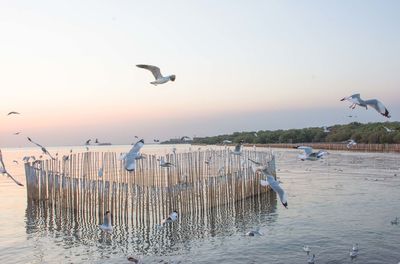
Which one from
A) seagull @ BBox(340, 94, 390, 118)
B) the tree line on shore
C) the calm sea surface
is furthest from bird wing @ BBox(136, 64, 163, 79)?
the tree line on shore

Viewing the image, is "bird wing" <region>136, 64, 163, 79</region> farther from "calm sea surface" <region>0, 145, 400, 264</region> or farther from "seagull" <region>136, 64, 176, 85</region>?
"calm sea surface" <region>0, 145, 400, 264</region>

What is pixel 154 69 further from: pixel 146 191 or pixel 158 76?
pixel 146 191

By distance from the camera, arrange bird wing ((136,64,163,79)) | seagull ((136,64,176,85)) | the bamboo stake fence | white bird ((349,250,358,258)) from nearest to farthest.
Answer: bird wing ((136,64,163,79)), seagull ((136,64,176,85)), white bird ((349,250,358,258)), the bamboo stake fence

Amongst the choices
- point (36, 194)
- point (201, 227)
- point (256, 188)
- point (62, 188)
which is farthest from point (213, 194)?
point (36, 194)

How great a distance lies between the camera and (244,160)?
28.6 metres

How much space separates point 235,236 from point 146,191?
4.19 metres

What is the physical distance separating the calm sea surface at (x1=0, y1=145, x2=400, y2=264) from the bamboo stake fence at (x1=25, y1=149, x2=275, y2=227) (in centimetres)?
73

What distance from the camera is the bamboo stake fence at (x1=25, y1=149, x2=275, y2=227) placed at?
65.7 feet

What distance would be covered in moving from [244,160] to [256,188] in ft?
6.38

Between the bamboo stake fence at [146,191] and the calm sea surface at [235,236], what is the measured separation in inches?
28.9

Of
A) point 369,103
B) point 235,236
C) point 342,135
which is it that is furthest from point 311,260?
point 342,135

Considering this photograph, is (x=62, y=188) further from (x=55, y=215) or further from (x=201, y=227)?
(x=201, y=227)

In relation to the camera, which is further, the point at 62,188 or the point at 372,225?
the point at 62,188

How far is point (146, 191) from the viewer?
1966 cm
